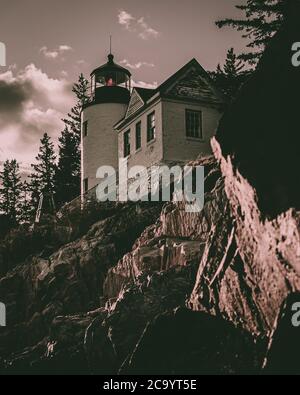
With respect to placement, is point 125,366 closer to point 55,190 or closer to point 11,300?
point 11,300

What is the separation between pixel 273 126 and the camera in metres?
10.8

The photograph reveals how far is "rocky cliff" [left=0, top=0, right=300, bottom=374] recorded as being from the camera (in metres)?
10.7

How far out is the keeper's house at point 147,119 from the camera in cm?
3091

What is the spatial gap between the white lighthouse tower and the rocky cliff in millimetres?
14368

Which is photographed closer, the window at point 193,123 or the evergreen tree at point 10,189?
the window at point 193,123

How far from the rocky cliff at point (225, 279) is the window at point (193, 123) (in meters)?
9.26

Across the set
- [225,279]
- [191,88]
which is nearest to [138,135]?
[191,88]

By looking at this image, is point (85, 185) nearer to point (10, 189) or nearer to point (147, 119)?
point (147, 119)

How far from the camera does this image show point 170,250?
65.0 feet

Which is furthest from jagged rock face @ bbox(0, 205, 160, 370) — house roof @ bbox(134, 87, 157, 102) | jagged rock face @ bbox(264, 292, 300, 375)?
jagged rock face @ bbox(264, 292, 300, 375)

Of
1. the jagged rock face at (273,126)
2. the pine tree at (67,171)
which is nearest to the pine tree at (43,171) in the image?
the pine tree at (67,171)

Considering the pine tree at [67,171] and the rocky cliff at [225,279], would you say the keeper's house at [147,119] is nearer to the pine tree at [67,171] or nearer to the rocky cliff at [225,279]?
the rocky cliff at [225,279]

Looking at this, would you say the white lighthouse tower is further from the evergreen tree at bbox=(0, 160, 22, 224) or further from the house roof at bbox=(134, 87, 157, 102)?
the evergreen tree at bbox=(0, 160, 22, 224)

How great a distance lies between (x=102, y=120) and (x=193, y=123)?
7.25 meters
